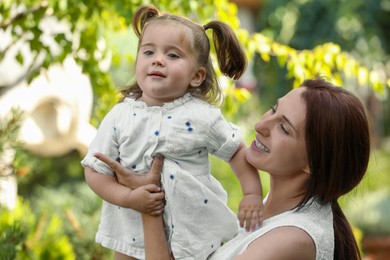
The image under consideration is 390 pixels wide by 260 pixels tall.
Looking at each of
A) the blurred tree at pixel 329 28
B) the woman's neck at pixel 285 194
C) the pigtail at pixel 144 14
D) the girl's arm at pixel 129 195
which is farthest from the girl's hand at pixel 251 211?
the blurred tree at pixel 329 28

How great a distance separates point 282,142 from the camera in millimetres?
3000

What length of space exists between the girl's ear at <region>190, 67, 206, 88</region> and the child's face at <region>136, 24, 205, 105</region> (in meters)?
0.02

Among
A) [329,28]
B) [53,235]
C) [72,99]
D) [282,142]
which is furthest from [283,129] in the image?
[329,28]

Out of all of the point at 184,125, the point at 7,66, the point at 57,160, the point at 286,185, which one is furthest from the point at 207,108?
the point at 57,160

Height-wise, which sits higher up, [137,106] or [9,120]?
[137,106]

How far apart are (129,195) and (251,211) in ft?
1.25

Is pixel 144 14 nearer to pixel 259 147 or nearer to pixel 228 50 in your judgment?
pixel 228 50

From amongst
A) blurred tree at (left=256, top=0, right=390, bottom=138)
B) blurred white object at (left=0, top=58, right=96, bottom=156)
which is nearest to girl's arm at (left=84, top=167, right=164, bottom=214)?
blurred white object at (left=0, top=58, right=96, bottom=156)

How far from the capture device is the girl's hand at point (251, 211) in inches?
118

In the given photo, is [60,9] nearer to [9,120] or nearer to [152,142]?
[9,120]

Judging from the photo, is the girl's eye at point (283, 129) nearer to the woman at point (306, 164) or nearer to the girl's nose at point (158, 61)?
the woman at point (306, 164)

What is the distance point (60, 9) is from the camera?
4434mm

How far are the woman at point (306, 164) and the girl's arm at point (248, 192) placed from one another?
36 mm

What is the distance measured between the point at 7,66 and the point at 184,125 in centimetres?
357
